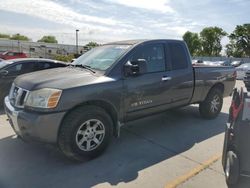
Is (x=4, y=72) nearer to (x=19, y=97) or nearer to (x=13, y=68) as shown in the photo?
(x=13, y=68)

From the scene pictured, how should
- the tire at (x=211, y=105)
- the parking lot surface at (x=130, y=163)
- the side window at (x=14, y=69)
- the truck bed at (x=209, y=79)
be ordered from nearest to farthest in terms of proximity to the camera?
1. the parking lot surface at (x=130, y=163)
2. the truck bed at (x=209, y=79)
3. the tire at (x=211, y=105)
4. the side window at (x=14, y=69)

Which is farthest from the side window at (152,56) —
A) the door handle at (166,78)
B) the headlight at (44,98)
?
the headlight at (44,98)

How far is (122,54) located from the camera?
14.6 feet

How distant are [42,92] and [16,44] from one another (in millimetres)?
54450

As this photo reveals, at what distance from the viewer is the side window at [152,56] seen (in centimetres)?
472

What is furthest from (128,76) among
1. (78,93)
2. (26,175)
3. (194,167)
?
(26,175)

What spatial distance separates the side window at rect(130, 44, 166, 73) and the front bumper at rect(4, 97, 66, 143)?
1.76 m

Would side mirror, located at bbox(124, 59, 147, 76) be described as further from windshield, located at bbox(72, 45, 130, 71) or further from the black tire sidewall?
the black tire sidewall

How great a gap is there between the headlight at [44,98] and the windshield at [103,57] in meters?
1.03

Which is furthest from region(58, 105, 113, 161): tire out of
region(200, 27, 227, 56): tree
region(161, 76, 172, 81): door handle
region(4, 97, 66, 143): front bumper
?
region(200, 27, 227, 56): tree

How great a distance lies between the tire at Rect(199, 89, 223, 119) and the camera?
20.3ft

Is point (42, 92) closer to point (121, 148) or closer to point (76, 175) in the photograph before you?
point (76, 175)

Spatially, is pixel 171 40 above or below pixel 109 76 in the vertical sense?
above

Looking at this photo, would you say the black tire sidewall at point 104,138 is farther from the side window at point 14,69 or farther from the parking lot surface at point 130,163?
the side window at point 14,69
